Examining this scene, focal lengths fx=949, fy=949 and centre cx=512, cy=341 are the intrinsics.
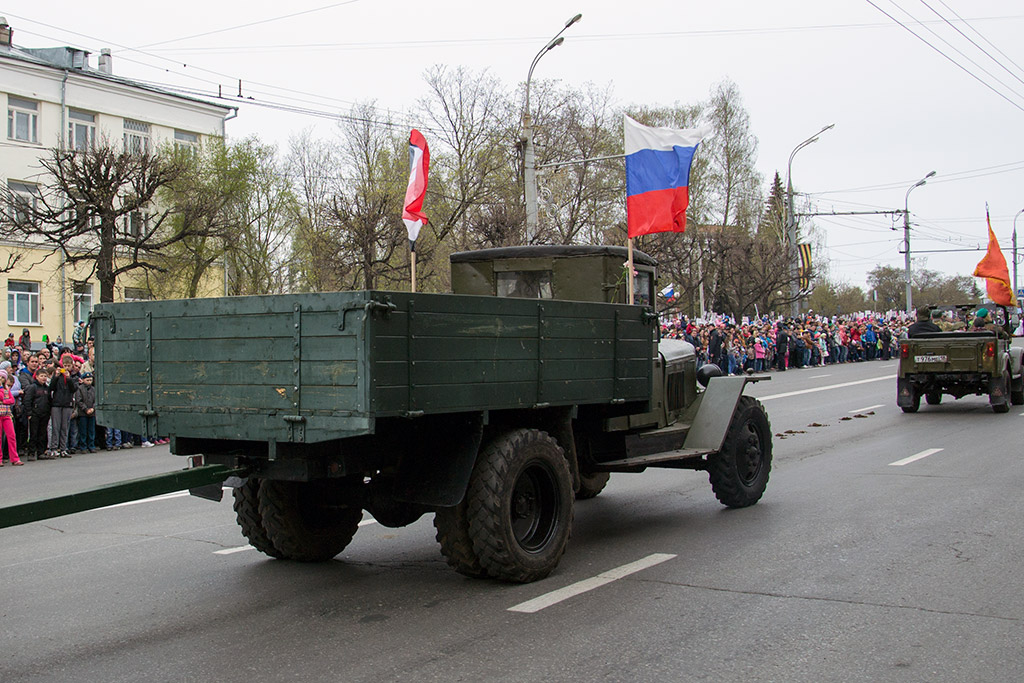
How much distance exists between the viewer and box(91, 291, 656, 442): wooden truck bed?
4996mm

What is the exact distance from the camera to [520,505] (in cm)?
624

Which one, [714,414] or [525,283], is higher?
[525,283]

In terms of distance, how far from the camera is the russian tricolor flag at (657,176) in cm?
863

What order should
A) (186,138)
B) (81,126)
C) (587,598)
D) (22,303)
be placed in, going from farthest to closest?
(186,138), (81,126), (22,303), (587,598)

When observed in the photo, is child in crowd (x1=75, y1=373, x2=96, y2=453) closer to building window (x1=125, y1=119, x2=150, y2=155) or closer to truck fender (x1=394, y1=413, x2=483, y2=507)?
truck fender (x1=394, y1=413, x2=483, y2=507)

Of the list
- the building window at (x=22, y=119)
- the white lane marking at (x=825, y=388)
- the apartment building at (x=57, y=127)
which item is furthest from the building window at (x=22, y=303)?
the white lane marking at (x=825, y=388)

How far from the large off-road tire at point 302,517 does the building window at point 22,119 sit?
38.2 metres

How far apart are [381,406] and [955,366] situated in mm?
14773

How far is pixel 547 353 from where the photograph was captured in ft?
20.2

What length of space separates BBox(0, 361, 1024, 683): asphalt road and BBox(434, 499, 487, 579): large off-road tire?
0.55 ft

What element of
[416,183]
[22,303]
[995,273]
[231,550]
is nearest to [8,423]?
[416,183]

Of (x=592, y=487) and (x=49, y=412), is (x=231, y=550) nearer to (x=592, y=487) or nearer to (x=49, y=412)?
(x=592, y=487)

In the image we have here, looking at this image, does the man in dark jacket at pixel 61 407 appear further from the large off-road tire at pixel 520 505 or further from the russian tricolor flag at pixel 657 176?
the large off-road tire at pixel 520 505

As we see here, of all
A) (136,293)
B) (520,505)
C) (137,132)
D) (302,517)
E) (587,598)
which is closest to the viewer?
(587,598)
